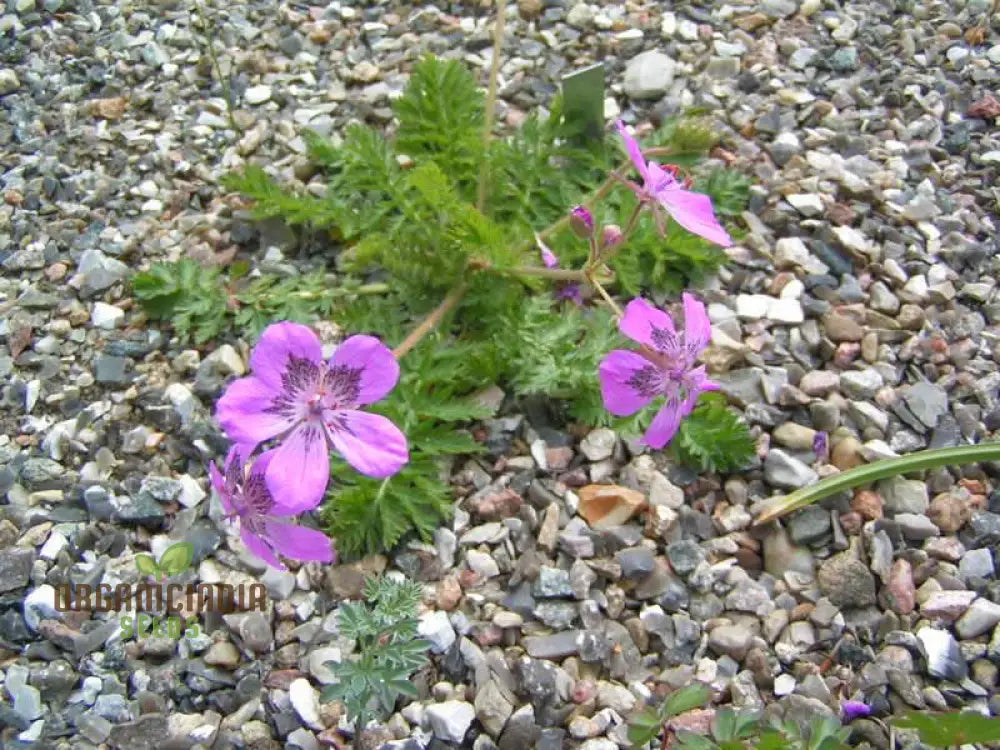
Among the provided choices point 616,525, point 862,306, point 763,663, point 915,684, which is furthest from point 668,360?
point 862,306

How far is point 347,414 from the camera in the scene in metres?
1.72

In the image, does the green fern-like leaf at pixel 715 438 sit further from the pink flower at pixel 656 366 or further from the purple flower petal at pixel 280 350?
the purple flower petal at pixel 280 350

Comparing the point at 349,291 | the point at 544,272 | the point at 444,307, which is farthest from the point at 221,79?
the point at 544,272

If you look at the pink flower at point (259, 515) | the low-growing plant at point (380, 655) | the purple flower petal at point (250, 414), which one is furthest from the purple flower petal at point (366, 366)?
the low-growing plant at point (380, 655)

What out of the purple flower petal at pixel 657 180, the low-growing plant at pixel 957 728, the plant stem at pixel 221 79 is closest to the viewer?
the low-growing plant at pixel 957 728

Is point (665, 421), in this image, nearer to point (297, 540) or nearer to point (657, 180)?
point (657, 180)

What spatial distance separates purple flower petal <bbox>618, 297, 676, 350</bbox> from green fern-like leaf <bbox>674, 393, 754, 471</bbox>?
17.2 inches

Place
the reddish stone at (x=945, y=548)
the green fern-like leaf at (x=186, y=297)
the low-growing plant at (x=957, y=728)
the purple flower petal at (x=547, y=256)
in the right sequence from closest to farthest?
1. the low-growing plant at (x=957, y=728)
2. the reddish stone at (x=945, y=548)
3. the purple flower petal at (x=547, y=256)
4. the green fern-like leaf at (x=186, y=297)

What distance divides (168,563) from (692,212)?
4.24 feet

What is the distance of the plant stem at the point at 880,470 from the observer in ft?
7.09

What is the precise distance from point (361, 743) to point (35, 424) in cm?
115

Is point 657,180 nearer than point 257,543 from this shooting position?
No

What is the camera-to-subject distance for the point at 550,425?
8.13 ft

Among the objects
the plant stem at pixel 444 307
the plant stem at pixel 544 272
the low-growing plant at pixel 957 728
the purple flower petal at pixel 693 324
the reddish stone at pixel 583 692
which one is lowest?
the reddish stone at pixel 583 692
